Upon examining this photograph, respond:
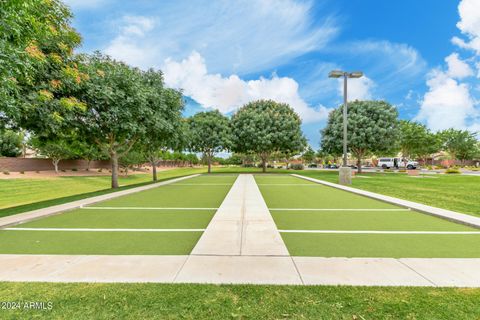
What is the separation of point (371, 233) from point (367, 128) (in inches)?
1025

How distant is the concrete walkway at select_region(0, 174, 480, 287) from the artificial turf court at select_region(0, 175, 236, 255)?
40 centimetres

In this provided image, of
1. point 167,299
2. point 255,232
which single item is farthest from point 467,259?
point 167,299

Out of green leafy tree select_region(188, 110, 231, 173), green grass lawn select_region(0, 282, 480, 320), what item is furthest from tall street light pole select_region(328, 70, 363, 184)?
green leafy tree select_region(188, 110, 231, 173)

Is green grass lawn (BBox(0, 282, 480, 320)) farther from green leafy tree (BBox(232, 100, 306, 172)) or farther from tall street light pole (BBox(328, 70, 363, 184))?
green leafy tree (BBox(232, 100, 306, 172))

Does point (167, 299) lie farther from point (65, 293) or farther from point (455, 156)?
point (455, 156)

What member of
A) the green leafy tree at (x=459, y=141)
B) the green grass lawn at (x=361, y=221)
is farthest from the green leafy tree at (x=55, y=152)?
the green leafy tree at (x=459, y=141)

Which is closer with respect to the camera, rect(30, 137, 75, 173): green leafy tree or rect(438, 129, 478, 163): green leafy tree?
rect(30, 137, 75, 173): green leafy tree

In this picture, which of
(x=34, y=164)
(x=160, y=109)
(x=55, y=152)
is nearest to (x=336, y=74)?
(x=160, y=109)

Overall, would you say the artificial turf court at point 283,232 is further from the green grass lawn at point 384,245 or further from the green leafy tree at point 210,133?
the green leafy tree at point 210,133

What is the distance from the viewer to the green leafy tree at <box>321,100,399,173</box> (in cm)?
2823

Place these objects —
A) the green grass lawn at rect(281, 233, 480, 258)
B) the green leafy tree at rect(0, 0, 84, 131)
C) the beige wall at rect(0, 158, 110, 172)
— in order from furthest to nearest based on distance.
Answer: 1. the beige wall at rect(0, 158, 110, 172)
2. the green leafy tree at rect(0, 0, 84, 131)
3. the green grass lawn at rect(281, 233, 480, 258)

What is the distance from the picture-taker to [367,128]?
28.1 m

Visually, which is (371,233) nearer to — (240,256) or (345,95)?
(240,256)

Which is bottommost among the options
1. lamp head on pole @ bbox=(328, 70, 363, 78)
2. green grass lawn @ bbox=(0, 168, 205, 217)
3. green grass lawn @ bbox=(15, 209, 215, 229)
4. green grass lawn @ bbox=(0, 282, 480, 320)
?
green grass lawn @ bbox=(0, 168, 205, 217)
